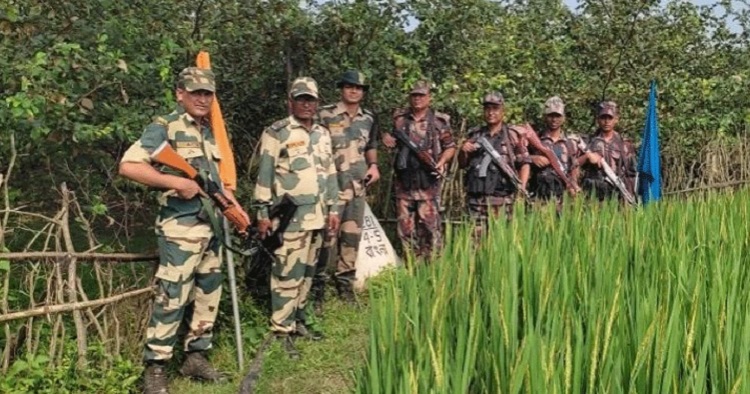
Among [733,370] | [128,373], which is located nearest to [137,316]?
[128,373]

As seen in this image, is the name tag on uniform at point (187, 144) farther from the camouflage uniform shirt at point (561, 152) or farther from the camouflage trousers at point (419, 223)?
the camouflage uniform shirt at point (561, 152)

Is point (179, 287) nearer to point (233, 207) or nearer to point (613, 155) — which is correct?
point (233, 207)

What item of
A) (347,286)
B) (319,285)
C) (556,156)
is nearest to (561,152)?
(556,156)

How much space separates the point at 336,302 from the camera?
5160 mm

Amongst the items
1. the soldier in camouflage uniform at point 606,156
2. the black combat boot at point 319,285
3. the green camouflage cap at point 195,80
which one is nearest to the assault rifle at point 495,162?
the soldier in camouflage uniform at point 606,156

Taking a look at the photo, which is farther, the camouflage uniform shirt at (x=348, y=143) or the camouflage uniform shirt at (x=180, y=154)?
the camouflage uniform shirt at (x=348, y=143)

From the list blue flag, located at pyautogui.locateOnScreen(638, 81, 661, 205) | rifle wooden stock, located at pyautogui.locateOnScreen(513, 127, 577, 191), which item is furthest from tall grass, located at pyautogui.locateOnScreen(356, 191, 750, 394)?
blue flag, located at pyautogui.locateOnScreen(638, 81, 661, 205)

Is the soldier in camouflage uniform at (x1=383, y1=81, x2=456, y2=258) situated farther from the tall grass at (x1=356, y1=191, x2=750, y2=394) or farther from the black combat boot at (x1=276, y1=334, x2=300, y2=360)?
the tall grass at (x1=356, y1=191, x2=750, y2=394)

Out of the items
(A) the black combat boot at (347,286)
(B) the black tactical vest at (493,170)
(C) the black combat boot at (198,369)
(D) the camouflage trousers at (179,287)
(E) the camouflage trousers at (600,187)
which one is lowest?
(C) the black combat boot at (198,369)

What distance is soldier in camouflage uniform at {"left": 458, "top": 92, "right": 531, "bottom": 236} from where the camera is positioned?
5.29 m

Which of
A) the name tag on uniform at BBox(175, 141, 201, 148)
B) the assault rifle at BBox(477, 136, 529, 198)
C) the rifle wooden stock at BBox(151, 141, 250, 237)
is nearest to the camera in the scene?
the rifle wooden stock at BBox(151, 141, 250, 237)

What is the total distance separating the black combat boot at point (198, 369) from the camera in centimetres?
376

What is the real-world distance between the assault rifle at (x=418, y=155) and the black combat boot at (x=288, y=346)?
1.69 meters

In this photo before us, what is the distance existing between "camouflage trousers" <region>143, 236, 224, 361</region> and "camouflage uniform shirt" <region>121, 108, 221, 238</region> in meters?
0.05
